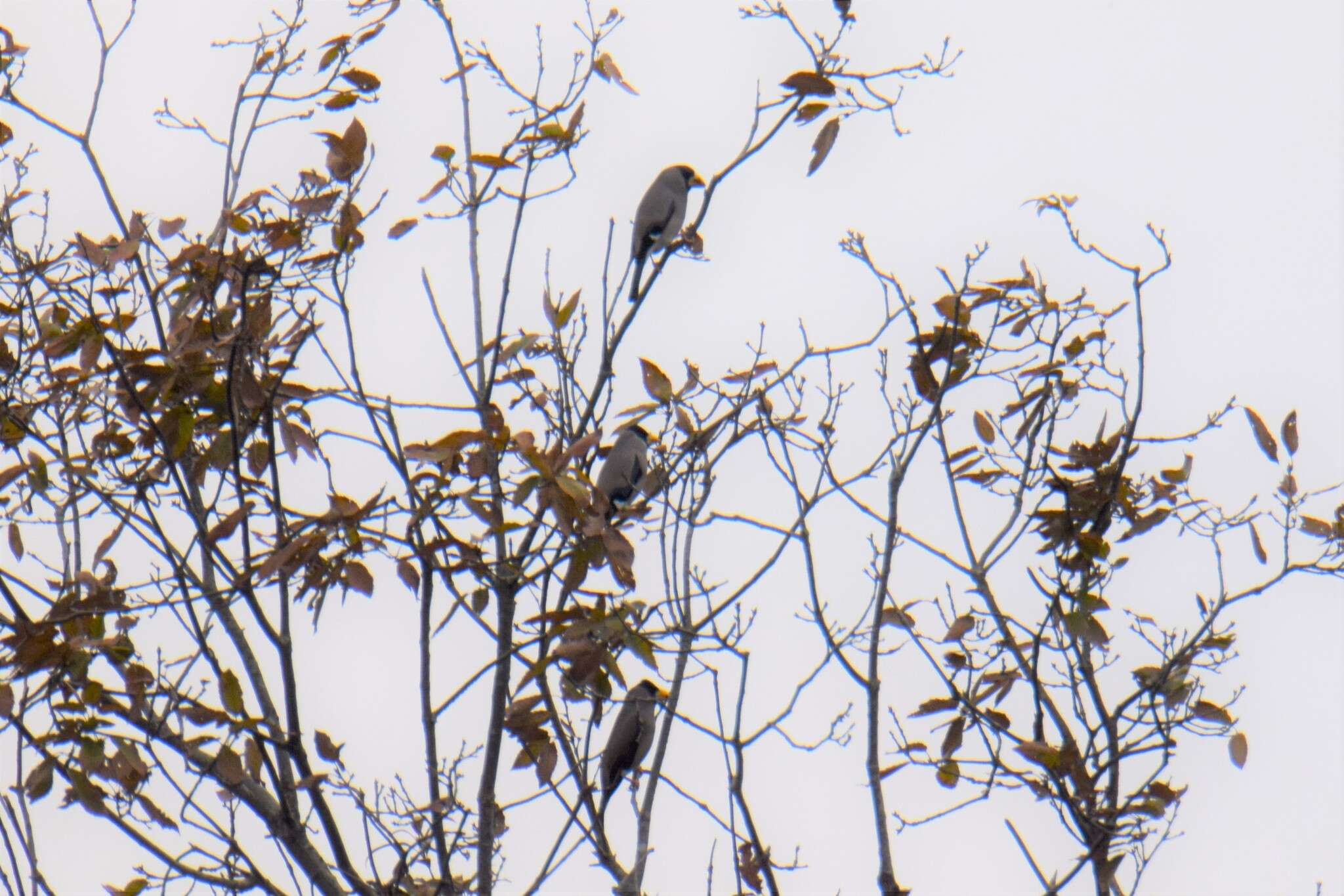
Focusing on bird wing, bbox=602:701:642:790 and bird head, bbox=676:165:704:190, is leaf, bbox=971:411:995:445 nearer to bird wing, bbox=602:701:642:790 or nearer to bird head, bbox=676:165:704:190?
bird wing, bbox=602:701:642:790

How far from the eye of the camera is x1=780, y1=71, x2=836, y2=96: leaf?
11.1 ft

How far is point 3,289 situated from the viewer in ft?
12.3

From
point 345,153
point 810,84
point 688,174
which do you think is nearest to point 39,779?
point 345,153

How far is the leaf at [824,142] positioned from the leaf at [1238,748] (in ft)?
6.42

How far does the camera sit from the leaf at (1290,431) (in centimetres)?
377

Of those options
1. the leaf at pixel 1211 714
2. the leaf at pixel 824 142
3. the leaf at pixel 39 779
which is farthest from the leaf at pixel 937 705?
the leaf at pixel 39 779

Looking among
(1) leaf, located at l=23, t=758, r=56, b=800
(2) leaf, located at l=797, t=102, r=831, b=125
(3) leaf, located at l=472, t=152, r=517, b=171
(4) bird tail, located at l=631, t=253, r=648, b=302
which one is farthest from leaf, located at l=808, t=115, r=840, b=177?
(4) bird tail, located at l=631, t=253, r=648, b=302

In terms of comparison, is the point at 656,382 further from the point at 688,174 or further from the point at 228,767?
the point at 688,174

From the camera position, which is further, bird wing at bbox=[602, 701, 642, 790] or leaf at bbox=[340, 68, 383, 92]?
bird wing at bbox=[602, 701, 642, 790]

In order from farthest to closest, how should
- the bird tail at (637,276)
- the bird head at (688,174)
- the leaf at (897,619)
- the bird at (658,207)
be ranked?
the bird head at (688,174) → the bird at (658,207) → the bird tail at (637,276) → the leaf at (897,619)

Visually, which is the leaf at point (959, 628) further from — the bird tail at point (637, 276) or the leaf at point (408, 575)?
the bird tail at point (637, 276)

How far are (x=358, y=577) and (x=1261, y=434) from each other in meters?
2.44

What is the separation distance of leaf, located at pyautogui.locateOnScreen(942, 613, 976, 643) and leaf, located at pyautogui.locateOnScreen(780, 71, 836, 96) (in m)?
1.49

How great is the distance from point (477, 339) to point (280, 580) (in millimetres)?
912
